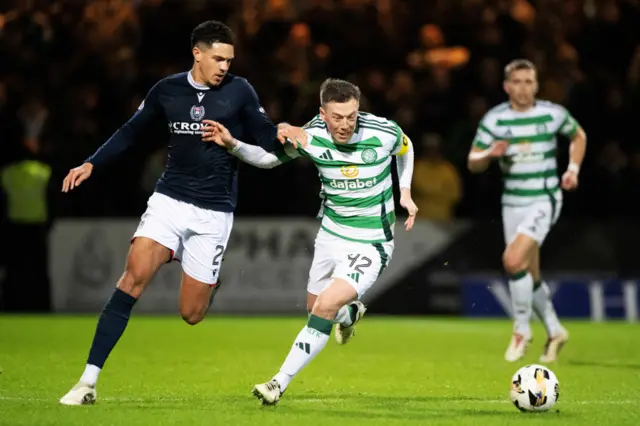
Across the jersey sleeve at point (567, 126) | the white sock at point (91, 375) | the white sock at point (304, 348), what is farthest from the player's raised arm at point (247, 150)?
the jersey sleeve at point (567, 126)

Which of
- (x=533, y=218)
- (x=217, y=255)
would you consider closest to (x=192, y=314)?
(x=217, y=255)

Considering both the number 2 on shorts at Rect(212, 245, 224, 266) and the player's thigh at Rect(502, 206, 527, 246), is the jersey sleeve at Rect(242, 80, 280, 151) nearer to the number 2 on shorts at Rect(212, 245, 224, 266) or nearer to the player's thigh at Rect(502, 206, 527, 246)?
the number 2 on shorts at Rect(212, 245, 224, 266)

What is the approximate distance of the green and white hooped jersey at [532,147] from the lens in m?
11.7

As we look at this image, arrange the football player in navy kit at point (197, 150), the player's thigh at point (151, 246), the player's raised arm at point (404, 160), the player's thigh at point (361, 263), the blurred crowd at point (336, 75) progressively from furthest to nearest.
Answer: the blurred crowd at point (336, 75) < the player's raised arm at point (404, 160) < the football player in navy kit at point (197, 150) < the player's thigh at point (361, 263) < the player's thigh at point (151, 246)

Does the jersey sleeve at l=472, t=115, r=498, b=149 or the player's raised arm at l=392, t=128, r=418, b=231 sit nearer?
the player's raised arm at l=392, t=128, r=418, b=231

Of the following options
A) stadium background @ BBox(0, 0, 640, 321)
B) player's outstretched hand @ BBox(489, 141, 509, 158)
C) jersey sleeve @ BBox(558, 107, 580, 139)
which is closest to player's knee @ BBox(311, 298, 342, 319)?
player's outstretched hand @ BBox(489, 141, 509, 158)

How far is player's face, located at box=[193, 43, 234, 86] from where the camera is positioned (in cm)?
830

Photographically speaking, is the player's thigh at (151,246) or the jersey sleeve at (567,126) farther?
the jersey sleeve at (567,126)

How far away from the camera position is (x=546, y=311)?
1184cm

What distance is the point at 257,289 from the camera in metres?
17.1

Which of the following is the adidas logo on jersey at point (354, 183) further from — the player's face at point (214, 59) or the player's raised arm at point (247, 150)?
the player's face at point (214, 59)

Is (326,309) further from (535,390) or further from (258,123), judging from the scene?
(258,123)

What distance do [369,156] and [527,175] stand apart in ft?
12.3

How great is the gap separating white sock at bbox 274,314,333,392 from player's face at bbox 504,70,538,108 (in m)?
4.68
